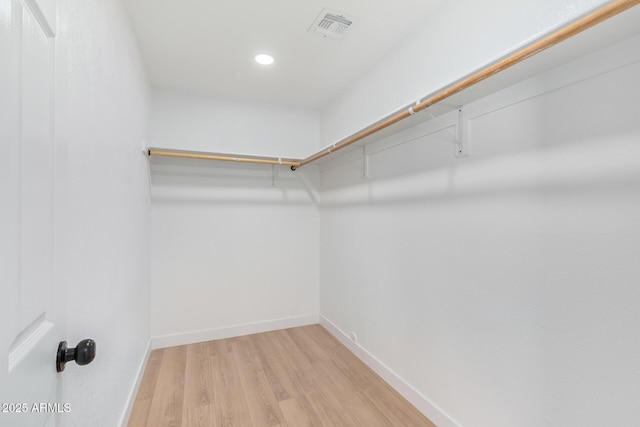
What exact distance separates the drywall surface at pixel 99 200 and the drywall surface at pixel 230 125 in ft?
2.43

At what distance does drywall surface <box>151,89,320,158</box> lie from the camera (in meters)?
2.76

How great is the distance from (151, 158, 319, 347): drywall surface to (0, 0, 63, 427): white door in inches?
87.9

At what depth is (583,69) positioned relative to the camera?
1.09 m

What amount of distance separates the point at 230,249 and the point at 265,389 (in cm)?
138

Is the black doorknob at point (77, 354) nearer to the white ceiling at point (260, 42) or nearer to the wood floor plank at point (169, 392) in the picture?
the wood floor plank at point (169, 392)

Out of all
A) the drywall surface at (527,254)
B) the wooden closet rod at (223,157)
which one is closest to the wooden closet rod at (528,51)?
the drywall surface at (527,254)

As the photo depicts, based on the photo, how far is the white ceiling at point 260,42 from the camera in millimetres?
1707

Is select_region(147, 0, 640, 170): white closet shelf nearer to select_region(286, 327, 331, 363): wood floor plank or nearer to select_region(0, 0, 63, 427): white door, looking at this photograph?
select_region(0, 0, 63, 427): white door

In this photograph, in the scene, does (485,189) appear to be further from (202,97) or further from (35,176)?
(202,97)

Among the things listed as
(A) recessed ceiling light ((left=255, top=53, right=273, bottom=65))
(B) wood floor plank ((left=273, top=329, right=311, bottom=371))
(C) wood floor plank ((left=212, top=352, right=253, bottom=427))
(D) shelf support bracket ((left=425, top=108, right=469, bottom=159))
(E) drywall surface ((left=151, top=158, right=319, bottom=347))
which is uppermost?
(A) recessed ceiling light ((left=255, top=53, right=273, bottom=65))

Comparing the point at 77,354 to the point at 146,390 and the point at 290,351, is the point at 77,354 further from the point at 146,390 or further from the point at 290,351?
the point at 290,351

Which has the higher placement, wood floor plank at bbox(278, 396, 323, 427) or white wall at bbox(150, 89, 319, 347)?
white wall at bbox(150, 89, 319, 347)

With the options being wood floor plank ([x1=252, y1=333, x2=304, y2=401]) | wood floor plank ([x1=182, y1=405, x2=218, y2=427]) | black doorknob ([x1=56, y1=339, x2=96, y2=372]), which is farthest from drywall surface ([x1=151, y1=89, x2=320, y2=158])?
black doorknob ([x1=56, y1=339, x2=96, y2=372])

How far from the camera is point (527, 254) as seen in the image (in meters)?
1.27
